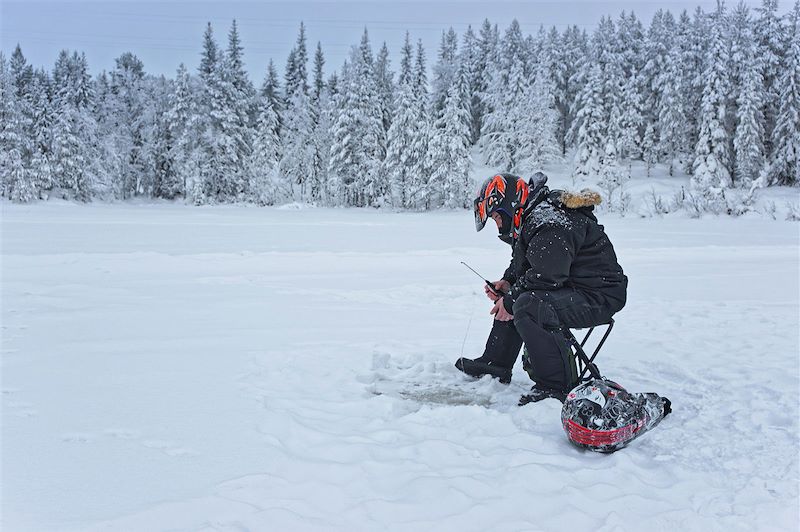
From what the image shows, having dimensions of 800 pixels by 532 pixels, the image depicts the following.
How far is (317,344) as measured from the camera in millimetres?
5980

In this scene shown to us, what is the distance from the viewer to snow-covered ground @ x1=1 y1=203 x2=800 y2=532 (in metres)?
2.85

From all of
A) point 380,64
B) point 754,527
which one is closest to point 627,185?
point 380,64

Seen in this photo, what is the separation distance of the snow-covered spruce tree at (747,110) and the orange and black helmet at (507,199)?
43670mm

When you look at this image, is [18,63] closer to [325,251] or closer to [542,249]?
[325,251]

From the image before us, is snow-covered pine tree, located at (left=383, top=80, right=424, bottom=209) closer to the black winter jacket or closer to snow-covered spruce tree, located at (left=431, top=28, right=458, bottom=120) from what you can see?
snow-covered spruce tree, located at (left=431, top=28, right=458, bottom=120)

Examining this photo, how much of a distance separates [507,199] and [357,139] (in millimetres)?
42130

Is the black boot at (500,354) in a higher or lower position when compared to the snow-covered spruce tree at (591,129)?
lower

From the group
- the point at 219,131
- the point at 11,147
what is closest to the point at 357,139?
the point at 219,131

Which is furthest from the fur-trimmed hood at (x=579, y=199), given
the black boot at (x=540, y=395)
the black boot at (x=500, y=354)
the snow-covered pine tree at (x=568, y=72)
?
the snow-covered pine tree at (x=568, y=72)

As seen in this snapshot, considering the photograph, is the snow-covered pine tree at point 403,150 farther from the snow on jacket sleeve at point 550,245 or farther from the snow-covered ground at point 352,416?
the snow on jacket sleeve at point 550,245

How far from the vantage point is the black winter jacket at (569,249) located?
3.96m

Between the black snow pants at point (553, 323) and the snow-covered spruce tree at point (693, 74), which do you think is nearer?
the black snow pants at point (553, 323)

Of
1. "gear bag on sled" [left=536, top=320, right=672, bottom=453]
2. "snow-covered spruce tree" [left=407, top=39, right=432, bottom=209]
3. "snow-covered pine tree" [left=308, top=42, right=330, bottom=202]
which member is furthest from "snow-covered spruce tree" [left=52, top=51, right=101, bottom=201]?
"gear bag on sled" [left=536, top=320, right=672, bottom=453]

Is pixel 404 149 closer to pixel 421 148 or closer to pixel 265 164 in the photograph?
pixel 421 148
